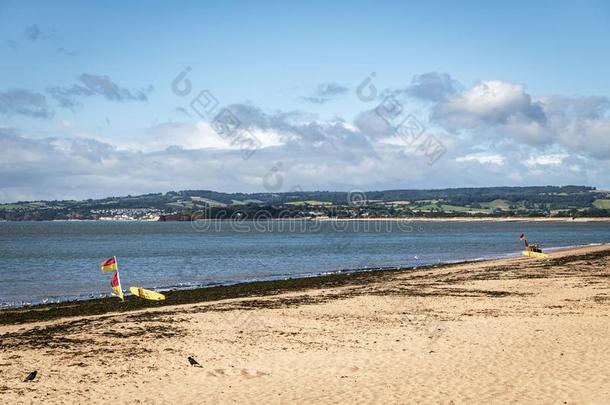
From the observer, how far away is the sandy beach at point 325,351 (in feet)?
41.8

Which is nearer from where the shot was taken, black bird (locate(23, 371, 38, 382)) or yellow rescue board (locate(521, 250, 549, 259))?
black bird (locate(23, 371, 38, 382))

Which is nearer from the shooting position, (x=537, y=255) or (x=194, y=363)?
(x=194, y=363)

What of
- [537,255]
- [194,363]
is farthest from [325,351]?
[537,255]

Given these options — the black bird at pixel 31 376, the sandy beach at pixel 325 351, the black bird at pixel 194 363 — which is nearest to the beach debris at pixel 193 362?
the black bird at pixel 194 363

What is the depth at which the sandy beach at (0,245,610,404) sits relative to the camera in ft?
41.8

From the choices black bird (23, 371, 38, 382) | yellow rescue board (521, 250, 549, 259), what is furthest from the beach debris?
yellow rescue board (521, 250, 549, 259)

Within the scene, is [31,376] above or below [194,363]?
above

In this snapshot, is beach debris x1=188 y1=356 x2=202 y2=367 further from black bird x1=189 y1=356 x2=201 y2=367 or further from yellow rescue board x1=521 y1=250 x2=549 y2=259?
yellow rescue board x1=521 y1=250 x2=549 y2=259

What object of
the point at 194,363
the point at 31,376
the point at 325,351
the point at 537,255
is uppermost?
the point at 31,376

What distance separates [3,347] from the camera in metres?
17.6

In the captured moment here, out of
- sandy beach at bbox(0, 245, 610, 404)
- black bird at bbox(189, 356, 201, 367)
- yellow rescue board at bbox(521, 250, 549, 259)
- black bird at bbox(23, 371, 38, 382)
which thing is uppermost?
black bird at bbox(23, 371, 38, 382)

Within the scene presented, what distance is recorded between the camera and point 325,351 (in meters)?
16.6

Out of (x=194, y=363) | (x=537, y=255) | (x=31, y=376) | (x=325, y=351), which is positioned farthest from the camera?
(x=537, y=255)

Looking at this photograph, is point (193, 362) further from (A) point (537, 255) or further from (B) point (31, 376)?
(A) point (537, 255)
